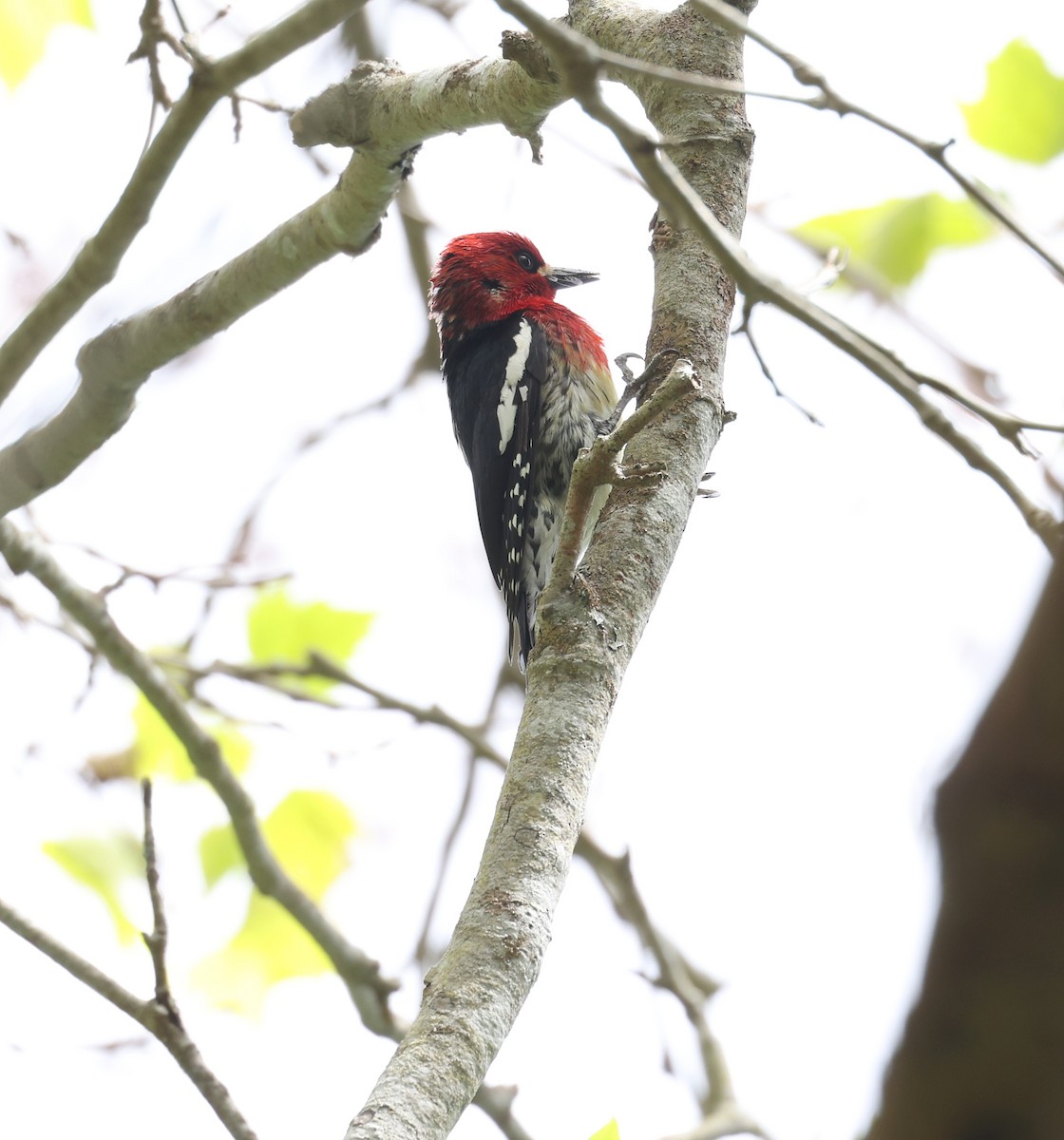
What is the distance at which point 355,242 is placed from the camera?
110 inches

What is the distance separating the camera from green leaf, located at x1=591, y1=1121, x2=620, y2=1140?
2023 millimetres

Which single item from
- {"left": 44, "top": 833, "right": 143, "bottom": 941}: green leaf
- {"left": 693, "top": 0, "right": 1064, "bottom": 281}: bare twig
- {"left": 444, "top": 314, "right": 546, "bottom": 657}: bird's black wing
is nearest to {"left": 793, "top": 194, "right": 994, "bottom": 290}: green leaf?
{"left": 444, "top": 314, "right": 546, "bottom": 657}: bird's black wing

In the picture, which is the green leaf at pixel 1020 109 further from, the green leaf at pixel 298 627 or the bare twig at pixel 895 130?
the green leaf at pixel 298 627

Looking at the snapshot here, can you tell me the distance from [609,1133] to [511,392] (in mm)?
3042

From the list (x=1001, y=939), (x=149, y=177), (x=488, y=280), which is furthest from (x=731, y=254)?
(x=488, y=280)

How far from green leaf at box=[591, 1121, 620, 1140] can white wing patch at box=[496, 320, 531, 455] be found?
9.54 feet

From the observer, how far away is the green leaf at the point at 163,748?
4.28 meters

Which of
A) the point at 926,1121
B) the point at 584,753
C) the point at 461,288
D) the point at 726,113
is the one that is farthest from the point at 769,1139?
the point at 461,288

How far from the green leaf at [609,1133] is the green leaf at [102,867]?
7.92 ft

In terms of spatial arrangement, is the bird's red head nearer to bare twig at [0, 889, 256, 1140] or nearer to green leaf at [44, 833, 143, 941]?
green leaf at [44, 833, 143, 941]

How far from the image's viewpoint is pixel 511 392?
182 inches

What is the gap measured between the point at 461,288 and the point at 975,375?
257cm

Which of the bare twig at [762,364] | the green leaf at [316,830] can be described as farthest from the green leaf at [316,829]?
the bare twig at [762,364]

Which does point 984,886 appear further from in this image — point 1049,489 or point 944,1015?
point 1049,489
